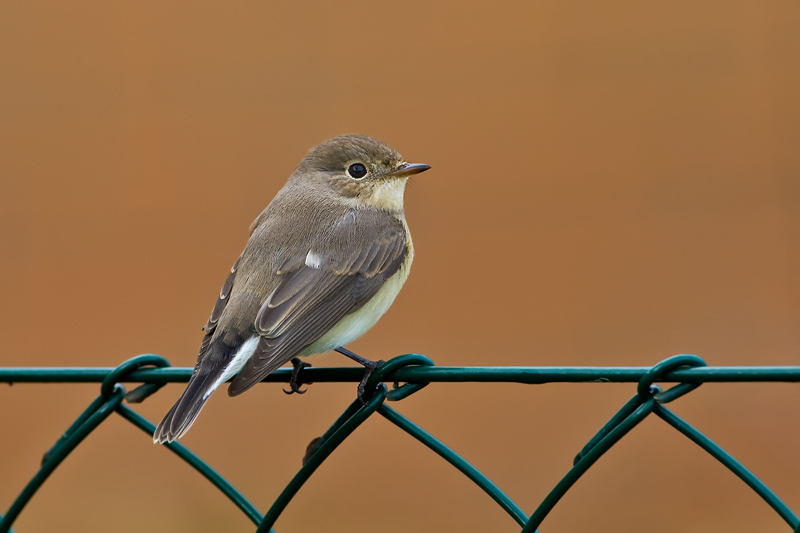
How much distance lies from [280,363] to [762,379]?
1.56m

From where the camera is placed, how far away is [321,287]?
122 inches

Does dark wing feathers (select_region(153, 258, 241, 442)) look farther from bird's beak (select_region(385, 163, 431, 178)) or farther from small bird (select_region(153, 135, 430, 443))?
bird's beak (select_region(385, 163, 431, 178))

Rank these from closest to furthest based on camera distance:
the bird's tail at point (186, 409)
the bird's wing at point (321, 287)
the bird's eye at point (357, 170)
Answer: the bird's tail at point (186, 409) < the bird's wing at point (321, 287) < the bird's eye at point (357, 170)

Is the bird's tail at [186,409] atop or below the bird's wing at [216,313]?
below

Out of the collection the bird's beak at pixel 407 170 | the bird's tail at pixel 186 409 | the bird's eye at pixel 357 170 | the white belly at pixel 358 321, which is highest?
the bird's beak at pixel 407 170

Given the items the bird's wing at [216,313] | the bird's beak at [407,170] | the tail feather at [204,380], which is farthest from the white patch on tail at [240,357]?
the bird's beak at [407,170]

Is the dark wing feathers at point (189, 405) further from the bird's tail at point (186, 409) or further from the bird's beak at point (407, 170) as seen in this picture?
the bird's beak at point (407, 170)

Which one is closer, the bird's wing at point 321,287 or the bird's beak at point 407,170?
the bird's wing at point 321,287

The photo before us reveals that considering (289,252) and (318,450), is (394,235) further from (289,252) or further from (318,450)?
(318,450)

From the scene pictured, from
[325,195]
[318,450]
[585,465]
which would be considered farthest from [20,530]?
[585,465]

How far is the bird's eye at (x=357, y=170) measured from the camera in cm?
388

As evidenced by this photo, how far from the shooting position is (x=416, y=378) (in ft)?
6.24

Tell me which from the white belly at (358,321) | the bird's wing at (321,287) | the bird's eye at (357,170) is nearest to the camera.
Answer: the bird's wing at (321,287)

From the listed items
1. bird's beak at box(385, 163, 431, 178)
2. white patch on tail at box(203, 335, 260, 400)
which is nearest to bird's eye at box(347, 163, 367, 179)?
bird's beak at box(385, 163, 431, 178)
